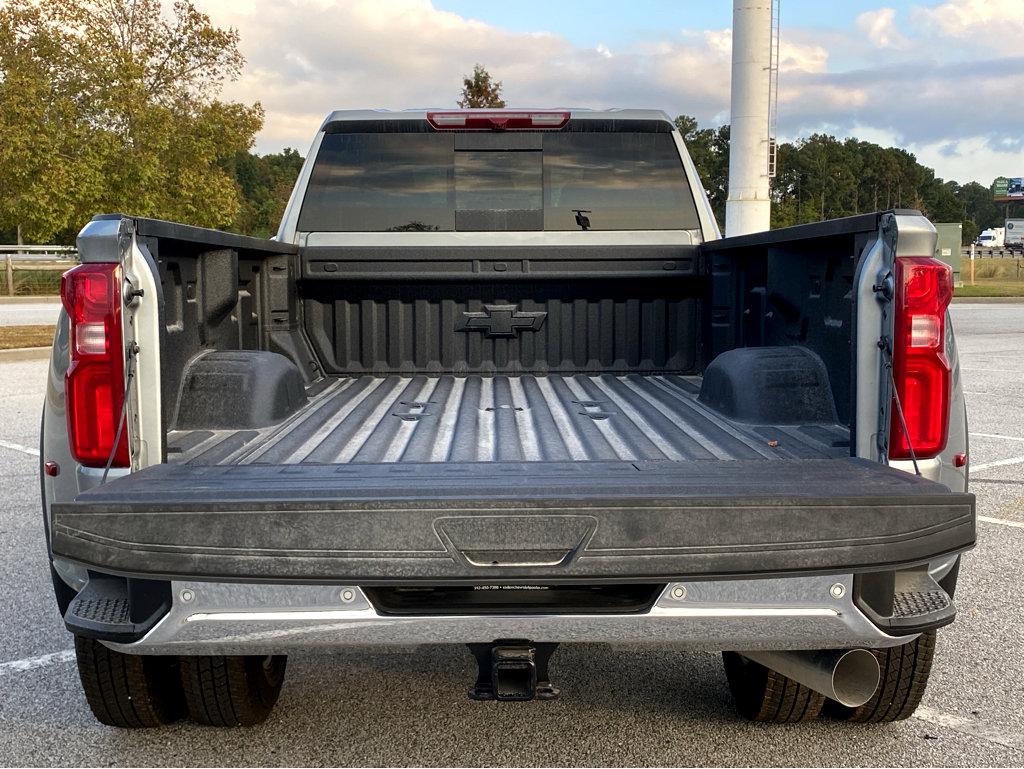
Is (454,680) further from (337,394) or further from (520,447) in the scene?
(337,394)

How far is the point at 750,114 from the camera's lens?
1104 inches

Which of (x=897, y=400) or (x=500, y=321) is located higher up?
(x=500, y=321)

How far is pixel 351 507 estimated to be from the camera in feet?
8.36

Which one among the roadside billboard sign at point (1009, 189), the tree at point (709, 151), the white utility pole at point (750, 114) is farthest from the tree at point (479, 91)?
the roadside billboard sign at point (1009, 189)

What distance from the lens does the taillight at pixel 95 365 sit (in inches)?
A: 113

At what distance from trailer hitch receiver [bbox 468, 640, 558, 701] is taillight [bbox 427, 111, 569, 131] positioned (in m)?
3.13

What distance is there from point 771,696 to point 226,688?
1.70 metres

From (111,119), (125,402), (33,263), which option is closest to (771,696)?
(125,402)

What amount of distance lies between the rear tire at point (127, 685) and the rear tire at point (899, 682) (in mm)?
2154

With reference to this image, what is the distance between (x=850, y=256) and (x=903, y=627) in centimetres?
121

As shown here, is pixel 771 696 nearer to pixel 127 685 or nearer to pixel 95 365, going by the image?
pixel 127 685

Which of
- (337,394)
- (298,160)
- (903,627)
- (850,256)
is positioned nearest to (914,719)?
(903,627)

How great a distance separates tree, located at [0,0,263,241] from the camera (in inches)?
866

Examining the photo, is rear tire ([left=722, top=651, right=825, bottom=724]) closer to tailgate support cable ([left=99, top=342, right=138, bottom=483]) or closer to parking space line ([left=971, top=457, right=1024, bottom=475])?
tailgate support cable ([left=99, top=342, right=138, bottom=483])
